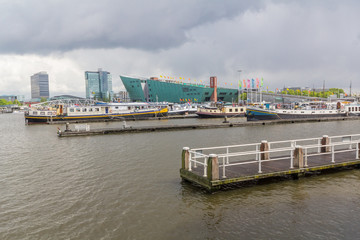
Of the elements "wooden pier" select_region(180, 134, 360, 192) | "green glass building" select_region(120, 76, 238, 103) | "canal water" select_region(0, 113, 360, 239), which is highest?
"green glass building" select_region(120, 76, 238, 103)

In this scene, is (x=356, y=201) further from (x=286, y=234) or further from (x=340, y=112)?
(x=340, y=112)

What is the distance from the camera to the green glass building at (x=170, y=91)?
16775 centimetres

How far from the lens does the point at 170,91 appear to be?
17025 cm

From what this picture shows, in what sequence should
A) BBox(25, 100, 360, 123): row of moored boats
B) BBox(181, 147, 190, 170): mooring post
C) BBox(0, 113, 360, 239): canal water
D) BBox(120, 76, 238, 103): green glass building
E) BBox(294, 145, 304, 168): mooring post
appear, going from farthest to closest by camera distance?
BBox(120, 76, 238, 103): green glass building
BBox(25, 100, 360, 123): row of moored boats
BBox(294, 145, 304, 168): mooring post
BBox(181, 147, 190, 170): mooring post
BBox(0, 113, 360, 239): canal water

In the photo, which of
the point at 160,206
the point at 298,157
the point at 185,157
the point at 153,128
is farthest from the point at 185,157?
the point at 153,128

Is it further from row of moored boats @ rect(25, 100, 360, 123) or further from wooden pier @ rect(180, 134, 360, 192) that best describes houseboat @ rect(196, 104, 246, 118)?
wooden pier @ rect(180, 134, 360, 192)

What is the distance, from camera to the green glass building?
16775 cm

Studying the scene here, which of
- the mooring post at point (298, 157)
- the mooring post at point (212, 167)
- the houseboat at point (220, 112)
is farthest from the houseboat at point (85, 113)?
the mooring post at point (298, 157)

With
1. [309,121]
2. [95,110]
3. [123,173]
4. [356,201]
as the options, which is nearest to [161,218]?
[123,173]

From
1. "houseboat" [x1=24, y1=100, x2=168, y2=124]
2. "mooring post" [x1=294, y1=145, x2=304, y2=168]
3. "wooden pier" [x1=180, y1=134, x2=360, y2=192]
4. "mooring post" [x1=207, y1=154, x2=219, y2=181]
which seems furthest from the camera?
"houseboat" [x1=24, y1=100, x2=168, y2=124]

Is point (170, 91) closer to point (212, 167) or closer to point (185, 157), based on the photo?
point (185, 157)

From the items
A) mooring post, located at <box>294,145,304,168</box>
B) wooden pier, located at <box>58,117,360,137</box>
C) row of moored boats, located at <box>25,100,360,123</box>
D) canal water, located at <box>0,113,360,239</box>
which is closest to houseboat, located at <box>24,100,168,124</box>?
row of moored boats, located at <box>25,100,360,123</box>

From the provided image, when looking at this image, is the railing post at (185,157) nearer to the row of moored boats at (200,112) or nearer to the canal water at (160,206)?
the canal water at (160,206)

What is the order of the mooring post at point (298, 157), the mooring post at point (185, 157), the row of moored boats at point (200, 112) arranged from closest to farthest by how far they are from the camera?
1. the mooring post at point (185, 157)
2. the mooring post at point (298, 157)
3. the row of moored boats at point (200, 112)
